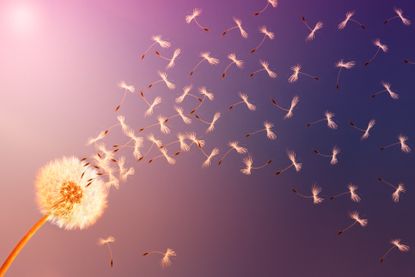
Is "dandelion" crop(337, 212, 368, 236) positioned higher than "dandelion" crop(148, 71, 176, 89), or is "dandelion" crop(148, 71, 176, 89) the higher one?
"dandelion" crop(148, 71, 176, 89)

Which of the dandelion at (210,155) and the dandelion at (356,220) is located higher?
the dandelion at (210,155)

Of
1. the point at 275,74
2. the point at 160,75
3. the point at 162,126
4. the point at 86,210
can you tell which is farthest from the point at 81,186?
the point at 275,74

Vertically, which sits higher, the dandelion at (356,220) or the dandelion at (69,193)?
the dandelion at (69,193)

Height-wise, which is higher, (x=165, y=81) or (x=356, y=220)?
(x=165, y=81)

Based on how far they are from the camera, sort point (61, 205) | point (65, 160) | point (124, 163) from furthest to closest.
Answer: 1. point (124, 163)
2. point (65, 160)
3. point (61, 205)

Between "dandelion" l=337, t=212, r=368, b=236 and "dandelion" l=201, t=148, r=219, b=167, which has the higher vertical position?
"dandelion" l=201, t=148, r=219, b=167

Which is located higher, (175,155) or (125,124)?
(125,124)

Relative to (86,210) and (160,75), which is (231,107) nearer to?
(160,75)

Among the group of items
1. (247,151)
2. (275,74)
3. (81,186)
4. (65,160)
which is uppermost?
(65,160)
